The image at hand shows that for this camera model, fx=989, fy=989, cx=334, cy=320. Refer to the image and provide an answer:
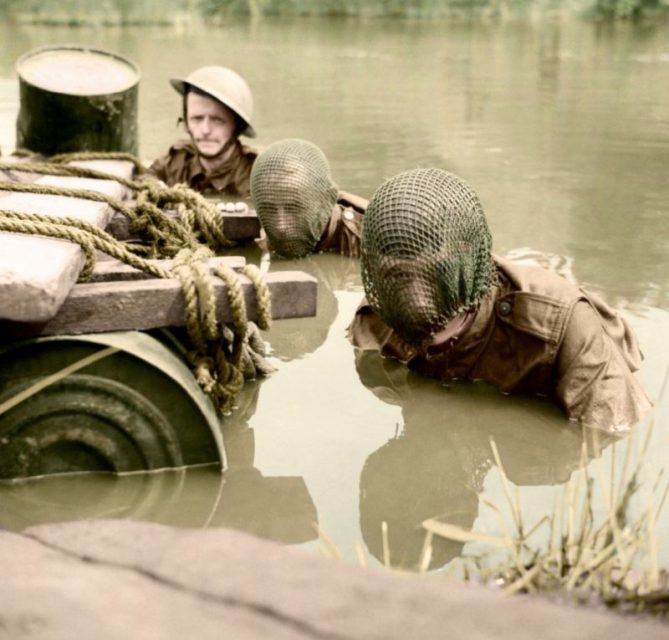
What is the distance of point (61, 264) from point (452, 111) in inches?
352

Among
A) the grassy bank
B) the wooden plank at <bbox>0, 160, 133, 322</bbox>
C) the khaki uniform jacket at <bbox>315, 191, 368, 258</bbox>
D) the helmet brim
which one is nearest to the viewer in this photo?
the wooden plank at <bbox>0, 160, 133, 322</bbox>

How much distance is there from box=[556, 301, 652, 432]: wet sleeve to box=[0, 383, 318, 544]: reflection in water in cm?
105

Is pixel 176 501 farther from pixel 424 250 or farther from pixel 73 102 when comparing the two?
pixel 73 102

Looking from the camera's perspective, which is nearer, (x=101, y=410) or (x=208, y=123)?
(x=101, y=410)

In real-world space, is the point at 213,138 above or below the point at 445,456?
above

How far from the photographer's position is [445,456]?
3439mm

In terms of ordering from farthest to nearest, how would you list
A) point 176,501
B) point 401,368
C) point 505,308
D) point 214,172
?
point 214,172 → point 401,368 → point 505,308 → point 176,501

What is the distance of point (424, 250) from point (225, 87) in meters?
3.90

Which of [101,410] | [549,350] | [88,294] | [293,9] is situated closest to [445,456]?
[549,350]

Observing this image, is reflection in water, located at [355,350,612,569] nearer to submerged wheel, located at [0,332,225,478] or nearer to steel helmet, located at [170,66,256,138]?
submerged wheel, located at [0,332,225,478]

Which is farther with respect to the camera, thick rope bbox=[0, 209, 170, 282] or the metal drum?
the metal drum

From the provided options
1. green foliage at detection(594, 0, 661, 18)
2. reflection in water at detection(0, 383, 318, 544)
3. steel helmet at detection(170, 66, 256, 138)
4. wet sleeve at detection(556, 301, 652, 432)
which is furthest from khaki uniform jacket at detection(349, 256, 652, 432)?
green foliage at detection(594, 0, 661, 18)

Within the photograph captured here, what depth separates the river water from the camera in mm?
3021

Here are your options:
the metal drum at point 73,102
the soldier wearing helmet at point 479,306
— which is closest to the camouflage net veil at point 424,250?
the soldier wearing helmet at point 479,306
